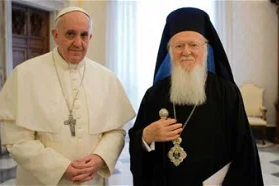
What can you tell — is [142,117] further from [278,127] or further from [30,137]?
[278,127]

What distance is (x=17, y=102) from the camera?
73.9 inches

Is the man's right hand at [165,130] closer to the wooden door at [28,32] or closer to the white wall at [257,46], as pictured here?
the wooden door at [28,32]

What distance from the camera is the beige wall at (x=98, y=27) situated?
293 inches

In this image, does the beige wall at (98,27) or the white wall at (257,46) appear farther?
the beige wall at (98,27)

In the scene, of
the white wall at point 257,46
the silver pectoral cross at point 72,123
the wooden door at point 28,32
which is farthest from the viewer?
the white wall at point 257,46

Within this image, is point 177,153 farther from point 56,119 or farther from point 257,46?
point 257,46

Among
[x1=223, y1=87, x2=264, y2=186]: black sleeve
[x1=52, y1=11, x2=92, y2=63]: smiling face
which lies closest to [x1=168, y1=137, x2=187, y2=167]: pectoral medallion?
[x1=223, y1=87, x2=264, y2=186]: black sleeve

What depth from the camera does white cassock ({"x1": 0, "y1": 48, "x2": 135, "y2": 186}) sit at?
180 centimetres

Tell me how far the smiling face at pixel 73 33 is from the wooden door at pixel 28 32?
4.54m

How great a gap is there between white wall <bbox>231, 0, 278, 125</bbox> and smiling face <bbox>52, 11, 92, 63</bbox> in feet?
18.6

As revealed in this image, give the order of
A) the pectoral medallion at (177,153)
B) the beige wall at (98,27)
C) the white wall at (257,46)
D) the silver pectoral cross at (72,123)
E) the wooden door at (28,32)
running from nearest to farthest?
the pectoral medallion at (177,153) < the silver pectoral cross at (72,123) < the wooden door at (28,32) < the white wall at (257,46) < the beige wall at (98,27)

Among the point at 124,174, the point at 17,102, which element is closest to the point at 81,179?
the point at 17,102

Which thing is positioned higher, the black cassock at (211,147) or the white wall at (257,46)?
the white wall at (257,46)

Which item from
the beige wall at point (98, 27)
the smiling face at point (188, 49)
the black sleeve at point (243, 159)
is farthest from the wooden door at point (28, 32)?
the black sleeve at point (243, 159)
